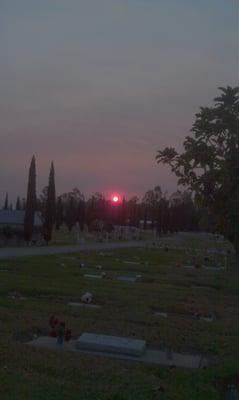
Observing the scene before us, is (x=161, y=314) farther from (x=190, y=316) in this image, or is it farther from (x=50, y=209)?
(x=50, y=209)

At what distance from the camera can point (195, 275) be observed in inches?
1133

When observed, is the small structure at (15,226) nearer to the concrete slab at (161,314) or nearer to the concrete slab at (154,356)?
the concrete slab at (161,314)

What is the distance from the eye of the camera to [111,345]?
975 centimetres

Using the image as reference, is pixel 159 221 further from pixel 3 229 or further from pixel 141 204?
pixel 3 229

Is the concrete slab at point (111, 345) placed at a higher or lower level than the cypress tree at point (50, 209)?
lower

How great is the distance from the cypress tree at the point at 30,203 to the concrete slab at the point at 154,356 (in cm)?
4392

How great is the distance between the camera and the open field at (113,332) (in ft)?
25.0

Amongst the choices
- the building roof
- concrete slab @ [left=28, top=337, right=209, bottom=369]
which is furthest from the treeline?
concrete slab @ [left=28, top=337, right=209, bottom=369]

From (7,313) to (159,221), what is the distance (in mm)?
92562

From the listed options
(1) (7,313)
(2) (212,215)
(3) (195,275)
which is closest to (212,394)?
(2) (212,215)

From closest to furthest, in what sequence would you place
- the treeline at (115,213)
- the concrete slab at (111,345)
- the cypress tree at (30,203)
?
the concrete slab at (111,345), the cypress tree at (30,203), the treeline at (115,213)

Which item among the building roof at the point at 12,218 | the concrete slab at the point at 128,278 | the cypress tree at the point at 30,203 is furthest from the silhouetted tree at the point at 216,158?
the building roof at the point at 12,218

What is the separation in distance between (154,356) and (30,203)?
46.0m

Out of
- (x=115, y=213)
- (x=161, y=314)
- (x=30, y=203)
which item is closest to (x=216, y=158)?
(x=161, y=314)
